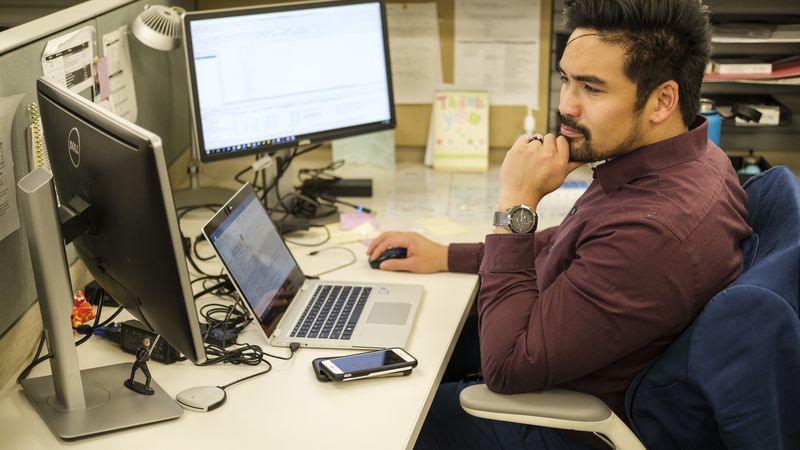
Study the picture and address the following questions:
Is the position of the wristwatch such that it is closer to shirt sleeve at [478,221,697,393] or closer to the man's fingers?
shirt sleeve at [478,221,697,393]

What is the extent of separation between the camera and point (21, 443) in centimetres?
128

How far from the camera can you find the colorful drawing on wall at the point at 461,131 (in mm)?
2434

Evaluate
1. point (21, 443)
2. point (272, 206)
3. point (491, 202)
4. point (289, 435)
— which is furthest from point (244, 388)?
point (491, 202)

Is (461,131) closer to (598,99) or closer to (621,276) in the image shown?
(598,99)

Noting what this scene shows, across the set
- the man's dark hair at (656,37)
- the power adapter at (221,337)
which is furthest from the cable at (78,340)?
the man's dark hair at (656,37)

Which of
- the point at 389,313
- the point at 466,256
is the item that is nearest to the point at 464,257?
the point at 466,256

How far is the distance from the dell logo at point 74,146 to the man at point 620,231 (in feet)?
2.13

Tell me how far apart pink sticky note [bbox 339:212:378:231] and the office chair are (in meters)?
0.74

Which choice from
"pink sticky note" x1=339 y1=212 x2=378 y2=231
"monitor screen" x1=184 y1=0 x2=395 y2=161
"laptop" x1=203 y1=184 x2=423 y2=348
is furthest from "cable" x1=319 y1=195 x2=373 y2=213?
"laptop" x1=203 y1=184 x2=423 y2=348

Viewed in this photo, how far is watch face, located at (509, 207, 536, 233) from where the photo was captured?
→ 1502 mm

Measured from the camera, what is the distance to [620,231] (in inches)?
52.1

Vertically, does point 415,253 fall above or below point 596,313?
below

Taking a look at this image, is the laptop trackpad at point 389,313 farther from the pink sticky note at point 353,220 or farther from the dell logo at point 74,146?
the dell logo at point 74,146

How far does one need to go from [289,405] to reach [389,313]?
1.10ft
